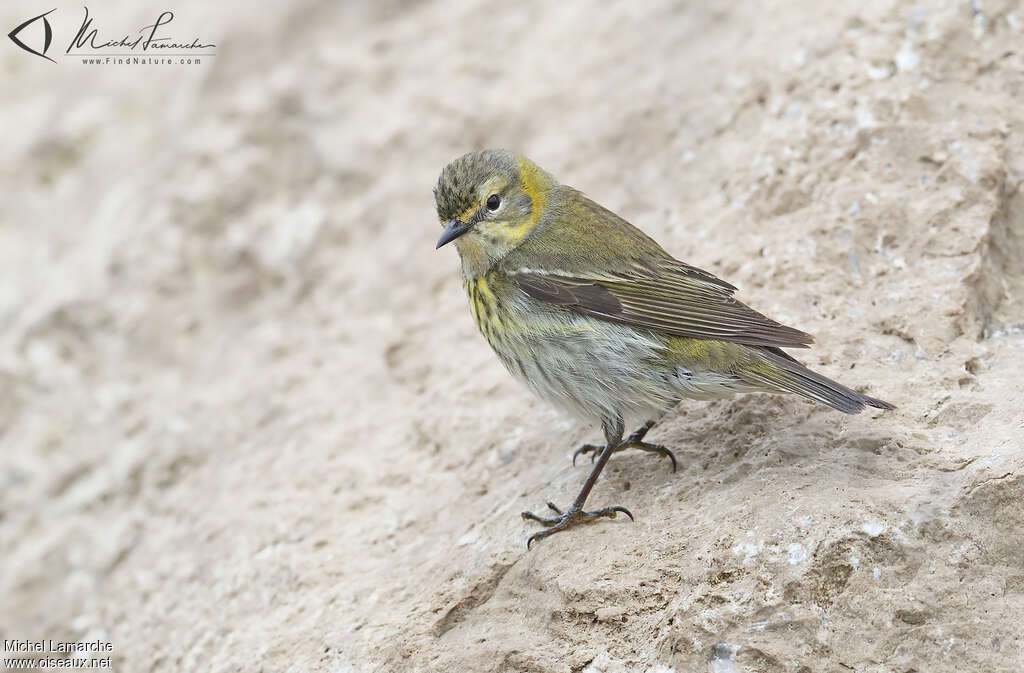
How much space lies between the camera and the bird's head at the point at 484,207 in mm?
4652

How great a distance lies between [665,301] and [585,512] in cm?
94

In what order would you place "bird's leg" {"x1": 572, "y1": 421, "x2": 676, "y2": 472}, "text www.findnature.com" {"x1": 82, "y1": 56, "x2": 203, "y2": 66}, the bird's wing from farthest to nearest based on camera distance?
"text www.findnature.com" {"x1": 82, "y1": 56, "x2": 203, "y2": 66}
"bird's leg" {"x1": 572, "y1": 421, "x2": 676, "y2": 472}
the bird's wing

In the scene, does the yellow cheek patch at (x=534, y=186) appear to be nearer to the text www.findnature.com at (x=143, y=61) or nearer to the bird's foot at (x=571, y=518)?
the bird's foot at (x=571, y=518)

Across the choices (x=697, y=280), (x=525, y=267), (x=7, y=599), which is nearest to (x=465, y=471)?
(x=525, y=267)

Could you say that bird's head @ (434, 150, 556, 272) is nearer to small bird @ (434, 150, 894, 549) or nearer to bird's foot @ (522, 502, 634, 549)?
small bird @ (434, 150, 894, 549)

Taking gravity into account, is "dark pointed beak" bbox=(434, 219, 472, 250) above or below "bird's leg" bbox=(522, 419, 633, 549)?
above

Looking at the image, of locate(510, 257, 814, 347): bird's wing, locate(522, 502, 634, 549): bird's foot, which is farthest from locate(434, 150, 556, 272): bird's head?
locate(522, 502, 634, 549): bird's foot

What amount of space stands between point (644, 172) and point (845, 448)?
2577mm

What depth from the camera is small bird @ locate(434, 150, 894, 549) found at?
4051 millimetres

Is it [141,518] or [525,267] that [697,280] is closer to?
[525,267]

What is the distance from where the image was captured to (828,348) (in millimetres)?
4469

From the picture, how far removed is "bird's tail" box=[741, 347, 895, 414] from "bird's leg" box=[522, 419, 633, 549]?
64 centimetres
